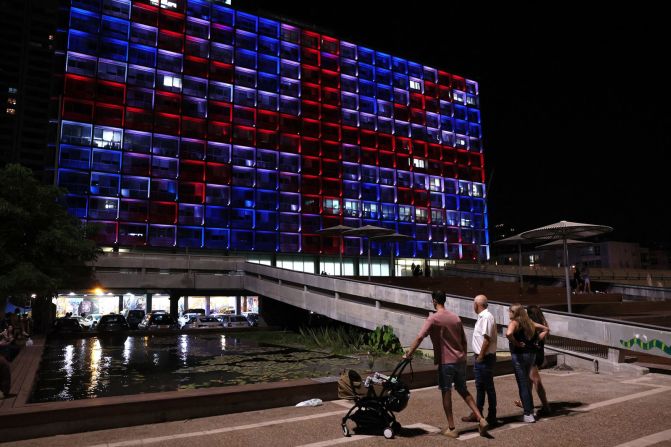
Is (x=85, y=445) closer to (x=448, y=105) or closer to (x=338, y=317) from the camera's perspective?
(x=338, y=317)

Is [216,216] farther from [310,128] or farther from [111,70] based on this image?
[111,70]

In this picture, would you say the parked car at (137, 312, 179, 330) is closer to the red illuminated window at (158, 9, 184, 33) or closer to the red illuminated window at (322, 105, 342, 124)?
the red illuminated window at (158, 9, 184, 33)

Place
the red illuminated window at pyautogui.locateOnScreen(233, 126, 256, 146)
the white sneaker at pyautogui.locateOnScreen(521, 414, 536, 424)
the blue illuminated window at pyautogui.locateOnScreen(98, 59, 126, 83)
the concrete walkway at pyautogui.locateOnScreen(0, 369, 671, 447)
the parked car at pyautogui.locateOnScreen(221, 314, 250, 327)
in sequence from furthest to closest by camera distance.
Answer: the red illuminated window at pyautogui.locateOnScreen(233, 126, 256, 146) → the blue illuminated window at pyautogui.locateOnScreen(98, 59, 126, 83) → the parked car at pyautogui.locateOnScreen(221, 314, 250, 327) → the white sneaker at pyautogui.locateOnScreen(521, 414, 536, 424) → the concrete walkway at pyautogui.locateOnScreen(0, 369, 671, 447)

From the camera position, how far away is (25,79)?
11488 centimetres

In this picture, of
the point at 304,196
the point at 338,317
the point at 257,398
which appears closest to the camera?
the point at 257,398

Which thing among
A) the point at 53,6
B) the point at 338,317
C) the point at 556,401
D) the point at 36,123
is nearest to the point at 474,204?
the point at 338,317

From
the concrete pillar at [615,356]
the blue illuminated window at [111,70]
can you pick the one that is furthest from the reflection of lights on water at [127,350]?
the blue illuminated window at [111,70]

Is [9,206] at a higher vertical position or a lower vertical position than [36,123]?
lower

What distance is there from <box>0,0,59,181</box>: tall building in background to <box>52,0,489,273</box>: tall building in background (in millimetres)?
72252

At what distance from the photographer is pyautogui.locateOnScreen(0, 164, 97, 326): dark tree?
20.5m

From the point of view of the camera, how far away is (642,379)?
33.1 ft

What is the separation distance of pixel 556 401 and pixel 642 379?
11.2 feet

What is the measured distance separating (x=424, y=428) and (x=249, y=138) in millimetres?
52429

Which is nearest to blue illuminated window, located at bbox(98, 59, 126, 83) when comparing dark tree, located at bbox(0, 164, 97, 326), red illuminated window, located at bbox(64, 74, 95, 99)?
red illuminated window, located at bbox(64, 74, 95, 99)
